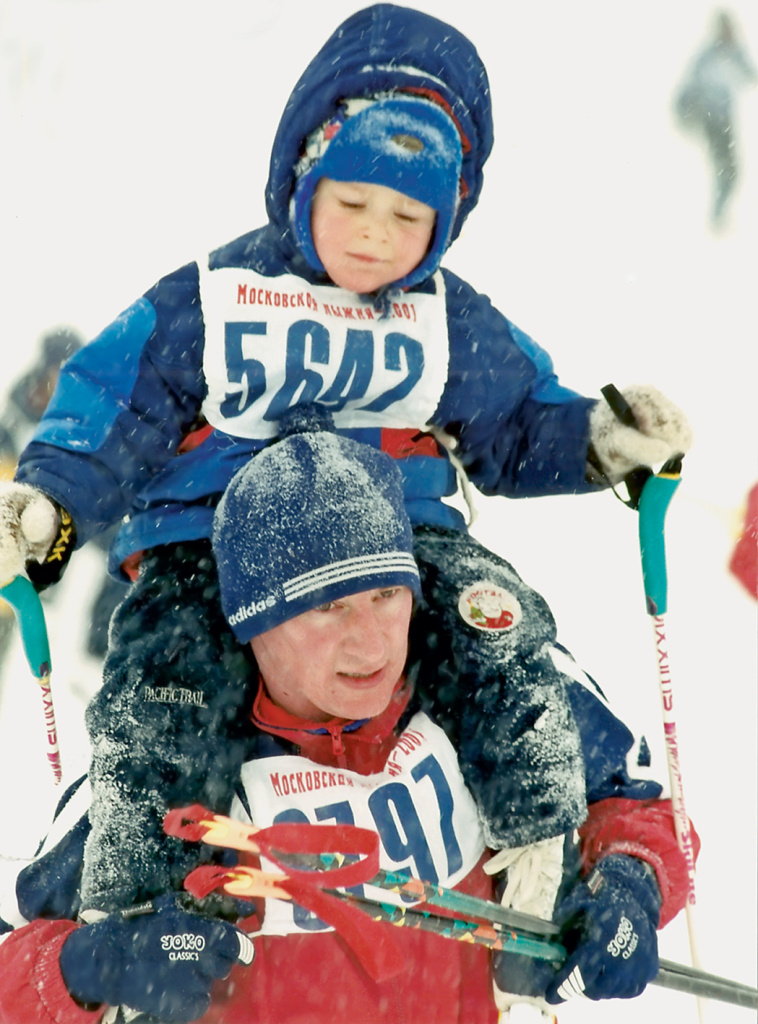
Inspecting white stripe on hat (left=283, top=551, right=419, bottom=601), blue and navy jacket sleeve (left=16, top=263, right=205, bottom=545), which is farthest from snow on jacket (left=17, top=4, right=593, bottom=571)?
white stripe on hat (left=283, top=551, right=419, bottom=601)

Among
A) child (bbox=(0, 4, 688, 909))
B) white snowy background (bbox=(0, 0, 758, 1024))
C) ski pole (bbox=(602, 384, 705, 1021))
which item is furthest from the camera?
white snowy background (bbox=(0, 0, 758, 1024))

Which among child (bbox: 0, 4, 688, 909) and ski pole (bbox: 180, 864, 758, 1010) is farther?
child (bbox: 0, 4, 688, 909)

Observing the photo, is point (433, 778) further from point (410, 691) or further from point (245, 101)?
point (245, 101)

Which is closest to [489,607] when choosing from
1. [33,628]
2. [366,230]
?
[366,230]

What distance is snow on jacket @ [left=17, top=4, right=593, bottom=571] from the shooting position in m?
1.46

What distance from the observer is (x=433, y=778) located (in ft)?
4.52

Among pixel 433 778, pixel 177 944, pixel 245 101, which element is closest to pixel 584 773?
pixel 433 778

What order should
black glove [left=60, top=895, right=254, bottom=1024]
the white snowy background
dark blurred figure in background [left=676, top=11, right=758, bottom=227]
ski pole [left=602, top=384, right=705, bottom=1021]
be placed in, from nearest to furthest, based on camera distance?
1. black glove [left=60, top=895, right=254, bottom=1024]
2. ski pole [left=602, top=384, right=705, bottom=1021]
3. the white snowy background
4. dark blurred figure in background [left=676, top=11, right=758, bottom=227]

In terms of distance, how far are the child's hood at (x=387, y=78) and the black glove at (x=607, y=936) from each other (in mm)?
919

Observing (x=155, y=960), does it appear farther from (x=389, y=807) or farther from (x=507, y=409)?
(x=507, y=409)

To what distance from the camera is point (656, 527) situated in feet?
5.38

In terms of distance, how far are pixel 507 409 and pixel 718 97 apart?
3.53 ft

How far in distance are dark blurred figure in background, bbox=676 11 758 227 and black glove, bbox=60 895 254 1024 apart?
6.11 ft

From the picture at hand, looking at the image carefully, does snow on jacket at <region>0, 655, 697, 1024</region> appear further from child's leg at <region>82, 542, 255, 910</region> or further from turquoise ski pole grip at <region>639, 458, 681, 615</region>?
turquoise ski pole grip at <region>639, 458, 681, 615</region>
